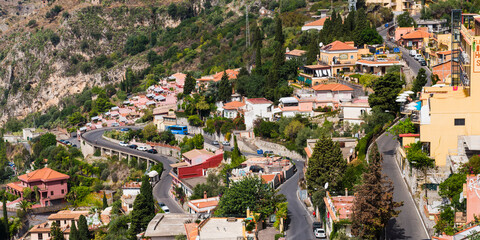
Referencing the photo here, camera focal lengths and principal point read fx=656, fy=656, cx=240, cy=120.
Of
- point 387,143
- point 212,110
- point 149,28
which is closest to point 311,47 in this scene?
point 212,110

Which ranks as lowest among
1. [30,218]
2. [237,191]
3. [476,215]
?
[30,218]

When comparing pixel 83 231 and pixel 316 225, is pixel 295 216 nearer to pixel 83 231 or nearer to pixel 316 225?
pixel 316 225

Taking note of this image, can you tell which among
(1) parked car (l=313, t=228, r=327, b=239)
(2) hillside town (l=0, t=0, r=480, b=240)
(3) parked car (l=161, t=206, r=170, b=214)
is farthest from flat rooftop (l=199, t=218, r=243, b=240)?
(3) parked car (l=161, t=206, r=170, b=214)


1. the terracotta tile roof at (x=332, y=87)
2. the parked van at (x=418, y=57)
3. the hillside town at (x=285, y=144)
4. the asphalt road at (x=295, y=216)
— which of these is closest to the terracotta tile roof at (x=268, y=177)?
the hillside town at (x=285, y=144)

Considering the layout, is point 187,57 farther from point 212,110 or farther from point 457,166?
point 457,166

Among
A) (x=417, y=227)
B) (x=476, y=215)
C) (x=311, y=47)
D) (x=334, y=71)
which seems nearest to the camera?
(x=476, y=215)

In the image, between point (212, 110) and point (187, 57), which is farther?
point (187, 57)
